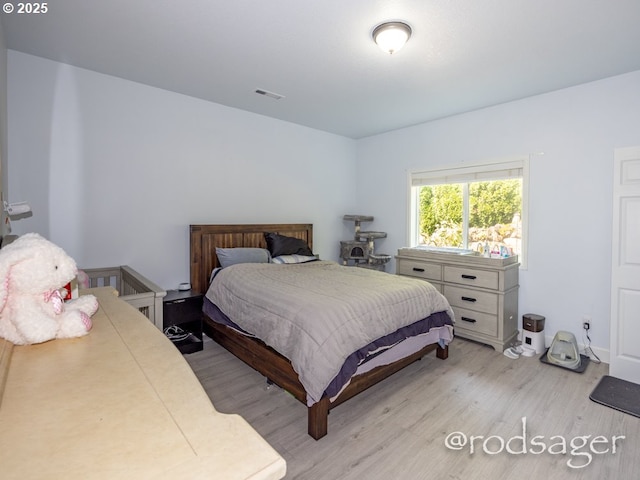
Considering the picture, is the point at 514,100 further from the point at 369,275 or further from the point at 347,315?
the point at 347,315

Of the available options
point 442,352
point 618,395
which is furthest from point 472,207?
point 618,395

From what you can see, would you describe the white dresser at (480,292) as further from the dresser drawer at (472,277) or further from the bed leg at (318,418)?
the bed leg at (318,418)

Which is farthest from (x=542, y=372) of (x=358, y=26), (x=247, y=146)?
(x=247, y=146)

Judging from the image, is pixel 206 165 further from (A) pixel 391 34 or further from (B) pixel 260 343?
(A) pixel 391 34

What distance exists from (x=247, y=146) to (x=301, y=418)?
3016 millimetres

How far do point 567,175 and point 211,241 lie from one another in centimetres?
371

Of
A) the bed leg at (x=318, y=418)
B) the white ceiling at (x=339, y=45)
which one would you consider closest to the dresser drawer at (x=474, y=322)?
the bed leg at (x=318, y=418)

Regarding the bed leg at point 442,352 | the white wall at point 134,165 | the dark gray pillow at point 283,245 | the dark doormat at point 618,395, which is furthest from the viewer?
the dark gray pillow at point 283,245

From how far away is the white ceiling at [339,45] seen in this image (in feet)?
6.41

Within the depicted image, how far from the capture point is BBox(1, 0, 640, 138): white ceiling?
1954 millimetres

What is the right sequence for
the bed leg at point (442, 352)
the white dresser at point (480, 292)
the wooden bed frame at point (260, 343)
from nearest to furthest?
the wooden bed frame at point (260, 343)
the bed leg at point (442, 352)
the white dresser at point (480, 292)

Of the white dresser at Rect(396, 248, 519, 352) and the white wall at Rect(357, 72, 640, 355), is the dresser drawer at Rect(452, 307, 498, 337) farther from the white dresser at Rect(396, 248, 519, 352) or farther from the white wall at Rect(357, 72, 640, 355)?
the white wall at Rect(357, 72, 640, 355)

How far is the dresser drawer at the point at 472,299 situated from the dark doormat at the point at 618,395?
3.12 feet

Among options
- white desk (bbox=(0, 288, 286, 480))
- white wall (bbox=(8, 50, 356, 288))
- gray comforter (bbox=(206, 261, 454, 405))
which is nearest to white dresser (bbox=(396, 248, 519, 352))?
gray comforter (bbox=(206, 261, 454, 405))
